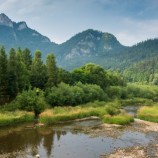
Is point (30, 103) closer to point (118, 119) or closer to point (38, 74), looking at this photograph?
point (38, 74)

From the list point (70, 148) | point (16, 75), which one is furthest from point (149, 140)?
point (16, 75)

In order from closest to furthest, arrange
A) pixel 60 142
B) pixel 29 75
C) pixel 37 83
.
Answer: pixel 60 142 → pixel 29 75 → pixel 37 83

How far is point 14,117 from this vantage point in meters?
69.1

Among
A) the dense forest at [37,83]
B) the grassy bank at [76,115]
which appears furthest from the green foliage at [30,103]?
the grassy bank at [76,115]

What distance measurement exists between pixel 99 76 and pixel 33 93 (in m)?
A: 60.6

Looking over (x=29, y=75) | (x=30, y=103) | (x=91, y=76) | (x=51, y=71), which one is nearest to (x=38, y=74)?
(x=29, y=75)

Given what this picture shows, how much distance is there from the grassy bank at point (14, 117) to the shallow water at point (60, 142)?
294 centimetres

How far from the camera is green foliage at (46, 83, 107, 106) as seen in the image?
94.2 metres

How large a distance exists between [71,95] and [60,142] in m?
45.7

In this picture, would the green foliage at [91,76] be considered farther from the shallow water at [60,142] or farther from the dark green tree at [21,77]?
the shallow water at [60,142]

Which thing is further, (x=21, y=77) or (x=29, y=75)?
(x=29, y=75)

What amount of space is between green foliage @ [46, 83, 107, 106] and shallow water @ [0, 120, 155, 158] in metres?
26.6

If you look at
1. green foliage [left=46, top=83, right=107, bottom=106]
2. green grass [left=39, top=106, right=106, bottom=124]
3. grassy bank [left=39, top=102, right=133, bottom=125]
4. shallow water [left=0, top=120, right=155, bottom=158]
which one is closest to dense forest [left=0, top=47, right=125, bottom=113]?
green foliage [left=46, top=83, right=107, bottom=106]

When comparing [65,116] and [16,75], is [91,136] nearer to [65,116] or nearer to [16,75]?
[65,116]
